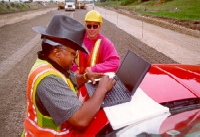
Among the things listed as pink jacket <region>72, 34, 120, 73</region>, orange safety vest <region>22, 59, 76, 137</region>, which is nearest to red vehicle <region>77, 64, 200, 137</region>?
orange safety vest <region>22, 59, 76, 137</region>

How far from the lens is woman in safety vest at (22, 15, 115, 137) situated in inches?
59.9

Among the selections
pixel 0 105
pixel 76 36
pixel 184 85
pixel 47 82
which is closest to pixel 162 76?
pixel 184 85

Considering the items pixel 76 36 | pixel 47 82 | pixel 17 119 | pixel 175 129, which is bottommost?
pixel 17 119

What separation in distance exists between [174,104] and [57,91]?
871 mm

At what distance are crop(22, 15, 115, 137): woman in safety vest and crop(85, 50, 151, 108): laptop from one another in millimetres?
127

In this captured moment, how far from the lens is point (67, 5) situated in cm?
4116

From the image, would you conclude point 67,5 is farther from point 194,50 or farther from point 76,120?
point 76,120

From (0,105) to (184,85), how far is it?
12.8ft

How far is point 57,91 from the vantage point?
1.52 metres

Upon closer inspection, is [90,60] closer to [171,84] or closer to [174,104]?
[171,84]

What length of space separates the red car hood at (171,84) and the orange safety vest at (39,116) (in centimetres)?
78

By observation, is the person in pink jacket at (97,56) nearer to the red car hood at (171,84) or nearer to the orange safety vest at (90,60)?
the orange safety vest at (90,60)

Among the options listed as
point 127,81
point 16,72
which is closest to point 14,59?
point 16,72

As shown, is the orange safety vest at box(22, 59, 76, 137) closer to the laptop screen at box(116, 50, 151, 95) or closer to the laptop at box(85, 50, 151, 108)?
the laptop at box(85, 50, 151, 108)
